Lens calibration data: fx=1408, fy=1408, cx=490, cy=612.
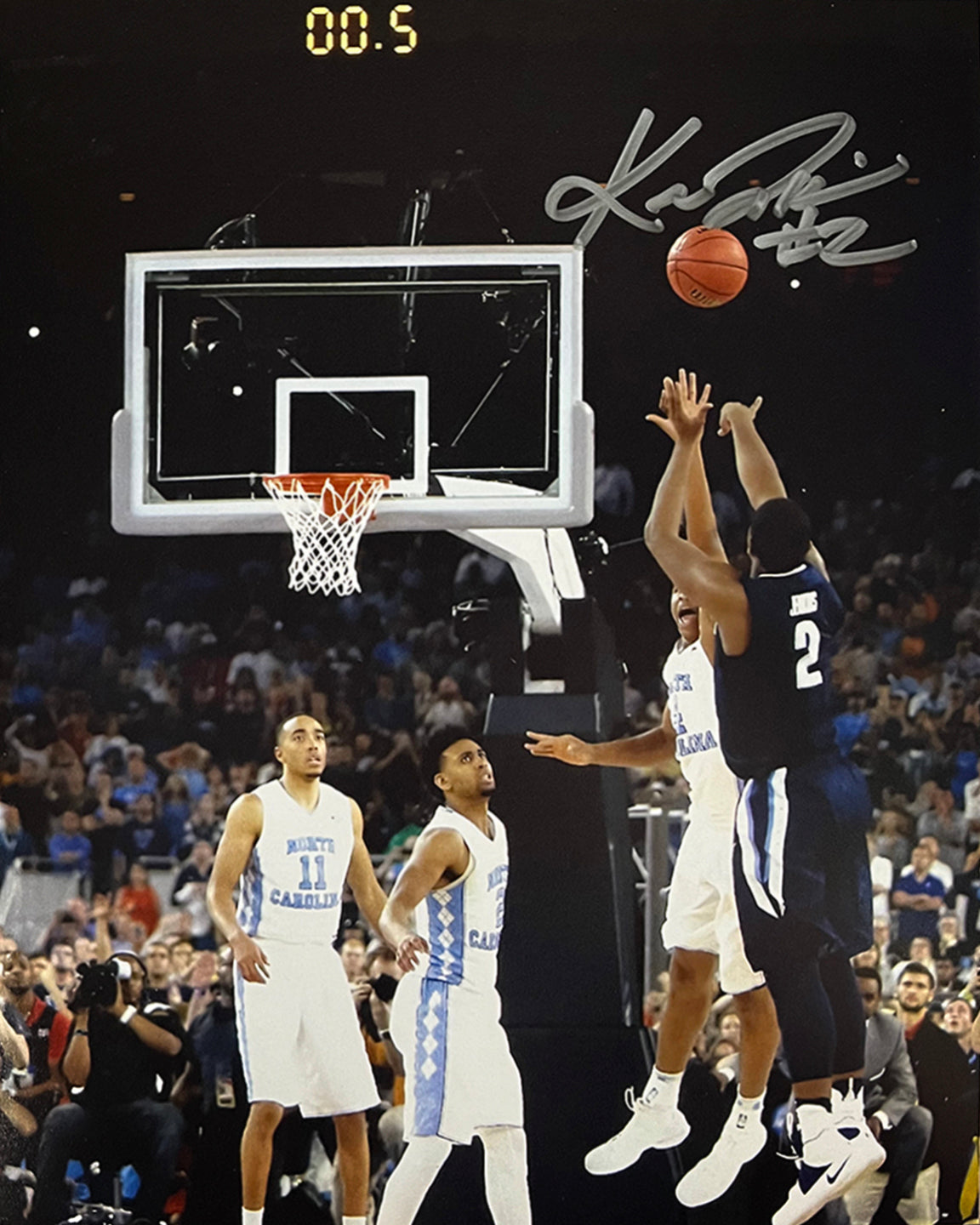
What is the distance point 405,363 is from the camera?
457 centimetres

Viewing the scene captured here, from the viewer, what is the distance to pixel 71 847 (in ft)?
14.9

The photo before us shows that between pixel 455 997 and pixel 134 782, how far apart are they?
1238 mm

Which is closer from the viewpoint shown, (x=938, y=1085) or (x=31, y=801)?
(x=938, y=1085)

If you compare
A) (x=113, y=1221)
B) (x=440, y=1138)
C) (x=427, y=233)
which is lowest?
(x=113, y=1221)

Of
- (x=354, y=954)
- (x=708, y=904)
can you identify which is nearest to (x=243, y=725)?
(x=354, y=954)

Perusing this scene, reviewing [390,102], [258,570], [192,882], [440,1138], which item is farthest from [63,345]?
[440,1138]

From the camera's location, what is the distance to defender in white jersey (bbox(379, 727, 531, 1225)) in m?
4.38

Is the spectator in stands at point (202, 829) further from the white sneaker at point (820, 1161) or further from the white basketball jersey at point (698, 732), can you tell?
the white sneaker at point (820, 1161)

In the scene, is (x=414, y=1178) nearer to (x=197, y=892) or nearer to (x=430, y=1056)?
(x=430, y=1056)

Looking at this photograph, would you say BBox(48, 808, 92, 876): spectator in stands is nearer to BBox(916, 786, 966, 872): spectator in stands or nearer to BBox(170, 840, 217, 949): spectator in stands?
BBox(170, 840, 217, 949): spectator in stands

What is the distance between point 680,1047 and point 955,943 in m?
0.93

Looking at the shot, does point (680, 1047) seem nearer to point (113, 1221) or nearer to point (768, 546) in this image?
point (768, 546)

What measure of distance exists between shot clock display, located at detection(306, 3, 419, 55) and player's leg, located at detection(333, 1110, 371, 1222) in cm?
344
